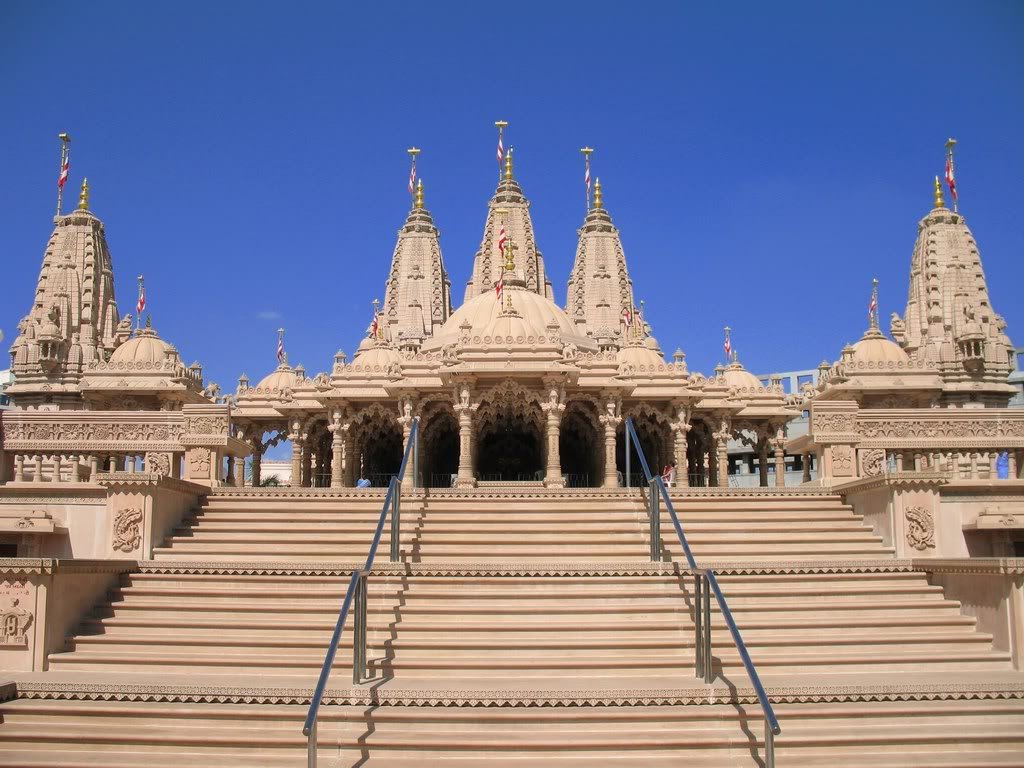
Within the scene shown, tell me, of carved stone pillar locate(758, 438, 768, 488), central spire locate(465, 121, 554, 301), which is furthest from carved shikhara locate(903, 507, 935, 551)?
central spire locate(465, 121, 554, 301)

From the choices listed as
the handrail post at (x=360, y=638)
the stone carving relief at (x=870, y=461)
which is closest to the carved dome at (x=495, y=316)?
the stone carving relief at (x=870, y=461)

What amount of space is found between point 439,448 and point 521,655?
75.9 feet

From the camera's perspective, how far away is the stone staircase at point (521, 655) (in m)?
9.70

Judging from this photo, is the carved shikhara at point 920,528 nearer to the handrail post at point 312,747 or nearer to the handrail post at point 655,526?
the handrail post at point 655,526

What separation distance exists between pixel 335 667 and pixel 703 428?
26069 mm

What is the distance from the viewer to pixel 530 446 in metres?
33.6

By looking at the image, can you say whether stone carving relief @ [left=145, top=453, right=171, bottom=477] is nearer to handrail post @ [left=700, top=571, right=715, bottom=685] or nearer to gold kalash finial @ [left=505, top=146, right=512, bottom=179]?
handrail post @ [left=700, top=571, right=715, bottom=685]

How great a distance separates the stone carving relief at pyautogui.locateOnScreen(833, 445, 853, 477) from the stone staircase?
1.37 meters

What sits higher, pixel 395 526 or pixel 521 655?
Result: pixel 395 526

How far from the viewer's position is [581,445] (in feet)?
111

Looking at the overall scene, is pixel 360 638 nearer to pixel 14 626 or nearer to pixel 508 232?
pixel 14 626

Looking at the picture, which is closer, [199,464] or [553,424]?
[199,464]

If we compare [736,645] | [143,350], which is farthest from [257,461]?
[736,645]

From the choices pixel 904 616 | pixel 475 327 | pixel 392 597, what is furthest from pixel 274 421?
pixel 904 616
